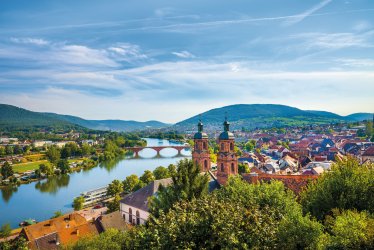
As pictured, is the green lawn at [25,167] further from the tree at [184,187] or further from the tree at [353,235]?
the tree at [353,235]

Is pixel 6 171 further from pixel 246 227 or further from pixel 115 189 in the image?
pixel 246 227

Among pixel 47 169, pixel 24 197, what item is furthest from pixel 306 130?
pixel 24 197

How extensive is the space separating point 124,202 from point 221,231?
20.0m

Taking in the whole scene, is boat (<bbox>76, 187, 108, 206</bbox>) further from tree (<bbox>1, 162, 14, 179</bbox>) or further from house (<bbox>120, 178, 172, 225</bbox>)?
tree (<bbox>1, 162, 14, 179</bbox>)

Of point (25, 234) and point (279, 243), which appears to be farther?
point (25, 234)

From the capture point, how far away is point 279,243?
8.66 meters

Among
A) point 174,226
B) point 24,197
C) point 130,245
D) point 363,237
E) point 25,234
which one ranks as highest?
point 174,226

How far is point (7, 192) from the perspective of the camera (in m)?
46.2

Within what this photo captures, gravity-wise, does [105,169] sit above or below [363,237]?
below

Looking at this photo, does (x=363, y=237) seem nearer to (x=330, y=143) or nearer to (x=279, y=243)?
(x=279, y=243)

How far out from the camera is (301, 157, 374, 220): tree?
500 inches

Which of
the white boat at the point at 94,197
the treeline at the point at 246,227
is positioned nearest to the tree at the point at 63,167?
the white boat at the point at 94,197

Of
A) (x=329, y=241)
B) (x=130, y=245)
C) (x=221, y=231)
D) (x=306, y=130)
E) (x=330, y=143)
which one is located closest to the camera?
(x=221, y=231)

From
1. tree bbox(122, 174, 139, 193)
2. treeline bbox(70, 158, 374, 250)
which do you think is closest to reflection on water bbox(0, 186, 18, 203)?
tree bbox(122, 174, 139, 193)
